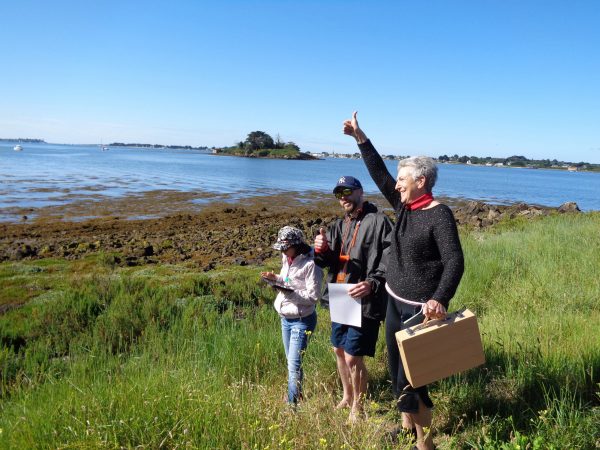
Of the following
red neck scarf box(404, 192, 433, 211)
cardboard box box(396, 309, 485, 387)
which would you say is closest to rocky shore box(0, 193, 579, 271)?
red neck scarf box(404, 192, 433, 211)

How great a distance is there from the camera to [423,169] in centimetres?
295

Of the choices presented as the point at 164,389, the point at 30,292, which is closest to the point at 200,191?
the point at 30,292

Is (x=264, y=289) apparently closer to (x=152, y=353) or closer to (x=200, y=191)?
(x=152, y=353)

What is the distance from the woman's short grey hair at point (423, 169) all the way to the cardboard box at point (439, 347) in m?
0.84

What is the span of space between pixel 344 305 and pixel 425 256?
34.5 inches

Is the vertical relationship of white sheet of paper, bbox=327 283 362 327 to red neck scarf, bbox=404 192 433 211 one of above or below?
below

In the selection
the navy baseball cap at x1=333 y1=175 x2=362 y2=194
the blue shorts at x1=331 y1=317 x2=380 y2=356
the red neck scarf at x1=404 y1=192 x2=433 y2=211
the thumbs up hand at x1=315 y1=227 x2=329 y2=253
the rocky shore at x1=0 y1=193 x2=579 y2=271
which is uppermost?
the navy baseball cap at x1=333 y1=175 x2=362 y2=194

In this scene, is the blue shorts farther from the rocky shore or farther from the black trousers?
the rocky shore

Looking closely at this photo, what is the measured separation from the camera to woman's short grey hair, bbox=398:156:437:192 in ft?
9.67

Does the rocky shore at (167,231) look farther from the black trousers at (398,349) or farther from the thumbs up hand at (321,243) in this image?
the black trousers at (398,349)

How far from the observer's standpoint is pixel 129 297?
25.9ft

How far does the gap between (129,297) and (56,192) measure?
26024mm

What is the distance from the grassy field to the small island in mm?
131314

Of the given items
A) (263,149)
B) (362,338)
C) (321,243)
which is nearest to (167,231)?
(321,243)
